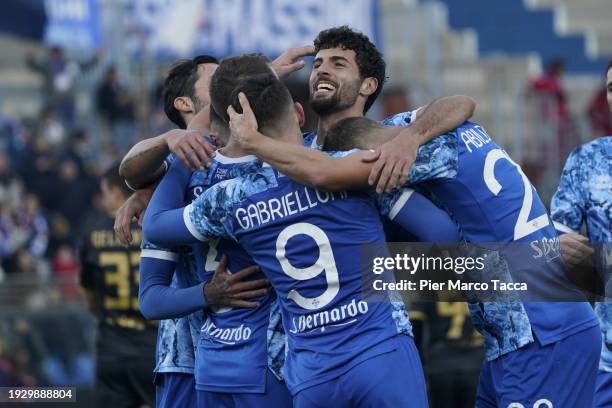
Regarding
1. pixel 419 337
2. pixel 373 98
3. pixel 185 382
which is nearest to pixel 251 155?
pixel 373 98

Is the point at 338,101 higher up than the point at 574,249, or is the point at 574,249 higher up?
the point at 338,101

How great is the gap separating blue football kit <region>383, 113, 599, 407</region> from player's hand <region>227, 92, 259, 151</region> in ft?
Answer: 2.22

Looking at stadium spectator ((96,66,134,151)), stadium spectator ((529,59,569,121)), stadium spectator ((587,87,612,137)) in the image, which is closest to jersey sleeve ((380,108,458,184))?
stadium spectator ((587,87,612,137))

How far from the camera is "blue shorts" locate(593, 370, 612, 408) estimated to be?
5562mm

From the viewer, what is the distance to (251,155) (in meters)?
5.29

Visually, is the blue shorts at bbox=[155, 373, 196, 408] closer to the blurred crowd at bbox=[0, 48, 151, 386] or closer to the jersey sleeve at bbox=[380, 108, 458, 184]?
the jersey sleeve at bbox=[380, 108, 458, 184]

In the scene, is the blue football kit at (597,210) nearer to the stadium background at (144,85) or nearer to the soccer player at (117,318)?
the soccer player at (117,318)

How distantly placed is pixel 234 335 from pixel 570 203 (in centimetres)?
170

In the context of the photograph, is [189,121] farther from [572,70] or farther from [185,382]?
[572,70]

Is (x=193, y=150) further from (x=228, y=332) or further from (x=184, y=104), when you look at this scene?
(x=184, y=104)

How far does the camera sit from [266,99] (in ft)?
16.3

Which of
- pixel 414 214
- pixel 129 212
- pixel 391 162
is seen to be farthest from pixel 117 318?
pixel 391 162

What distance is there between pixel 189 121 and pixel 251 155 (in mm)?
1084

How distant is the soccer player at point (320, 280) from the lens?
189 inches
